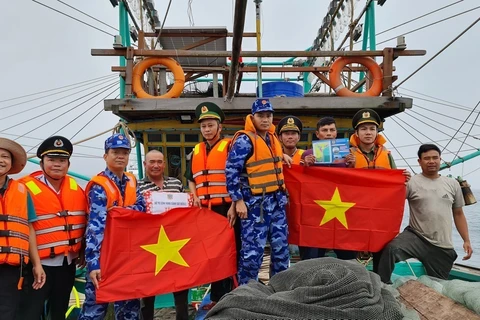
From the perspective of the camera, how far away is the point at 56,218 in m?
3.10

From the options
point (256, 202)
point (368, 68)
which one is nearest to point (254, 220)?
point (256, 202)

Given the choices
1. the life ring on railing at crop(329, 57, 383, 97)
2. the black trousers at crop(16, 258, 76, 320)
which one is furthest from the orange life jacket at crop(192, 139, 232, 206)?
the life ring on railing at crop(329, 57, 383, 97)

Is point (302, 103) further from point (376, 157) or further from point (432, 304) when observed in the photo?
point (432, 304)

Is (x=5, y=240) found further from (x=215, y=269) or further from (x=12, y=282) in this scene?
(x=215, y=269)

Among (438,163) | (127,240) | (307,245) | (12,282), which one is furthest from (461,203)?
(12,282)

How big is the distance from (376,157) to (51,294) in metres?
3.67

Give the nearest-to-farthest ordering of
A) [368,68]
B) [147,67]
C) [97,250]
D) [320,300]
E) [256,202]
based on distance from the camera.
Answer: [320,300] → [97,250] → [256,202] → [147,67] → [368,68]

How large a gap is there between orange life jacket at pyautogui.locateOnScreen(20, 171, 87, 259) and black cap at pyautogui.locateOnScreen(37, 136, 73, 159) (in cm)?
29

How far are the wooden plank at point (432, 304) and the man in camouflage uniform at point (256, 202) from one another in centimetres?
140

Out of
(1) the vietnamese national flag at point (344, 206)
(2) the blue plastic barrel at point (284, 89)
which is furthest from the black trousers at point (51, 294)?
(2) the blue plastic barrel at point (284, 89)

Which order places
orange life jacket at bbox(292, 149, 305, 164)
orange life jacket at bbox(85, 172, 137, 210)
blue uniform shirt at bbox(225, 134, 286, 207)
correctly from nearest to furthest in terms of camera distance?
orange life jacket at bbox(85, 172, 137, 210) → blue uniform shirt at bbox(225, 134, 286, 207) → orange life jacket at bbox(292, 149, 305, 164)

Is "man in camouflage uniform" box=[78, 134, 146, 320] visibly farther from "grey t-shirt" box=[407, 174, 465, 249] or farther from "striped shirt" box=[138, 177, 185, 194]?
"grey t-shirt" box=[407, 174, 465, 249]

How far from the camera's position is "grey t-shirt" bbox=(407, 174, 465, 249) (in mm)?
3746

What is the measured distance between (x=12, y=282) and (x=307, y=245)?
2.83 metres
